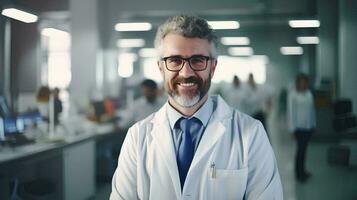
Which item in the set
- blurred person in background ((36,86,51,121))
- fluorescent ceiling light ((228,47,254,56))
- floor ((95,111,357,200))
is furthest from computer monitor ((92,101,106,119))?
fluorescent ceiling light ((228,47,254,56))

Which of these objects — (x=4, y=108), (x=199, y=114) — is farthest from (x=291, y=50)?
(x=4, y=108)

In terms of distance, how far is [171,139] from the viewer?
1348 mm

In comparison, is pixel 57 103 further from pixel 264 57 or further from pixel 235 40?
pixel 264 57

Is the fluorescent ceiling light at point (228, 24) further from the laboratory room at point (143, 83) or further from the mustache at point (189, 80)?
the mustache at point (189, 80)

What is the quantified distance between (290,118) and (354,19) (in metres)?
0.77

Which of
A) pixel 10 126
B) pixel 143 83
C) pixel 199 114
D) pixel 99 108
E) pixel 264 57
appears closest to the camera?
pixel 199 114

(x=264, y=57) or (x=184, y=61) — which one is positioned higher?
(x=264, y=57)

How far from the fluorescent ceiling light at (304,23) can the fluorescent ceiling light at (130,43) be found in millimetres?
1000

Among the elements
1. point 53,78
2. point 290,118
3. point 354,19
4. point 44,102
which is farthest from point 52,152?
point 354,19

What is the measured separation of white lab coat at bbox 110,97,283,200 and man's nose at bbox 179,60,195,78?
191 millimetres

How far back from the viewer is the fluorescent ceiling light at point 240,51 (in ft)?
7.71

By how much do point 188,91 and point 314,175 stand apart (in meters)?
1.93

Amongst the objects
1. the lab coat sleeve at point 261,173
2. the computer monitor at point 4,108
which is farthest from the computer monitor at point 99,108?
the lab coat sleeve at point 261,173

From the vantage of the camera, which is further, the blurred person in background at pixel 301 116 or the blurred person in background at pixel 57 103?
the blurred person in background at pixel 57 103
